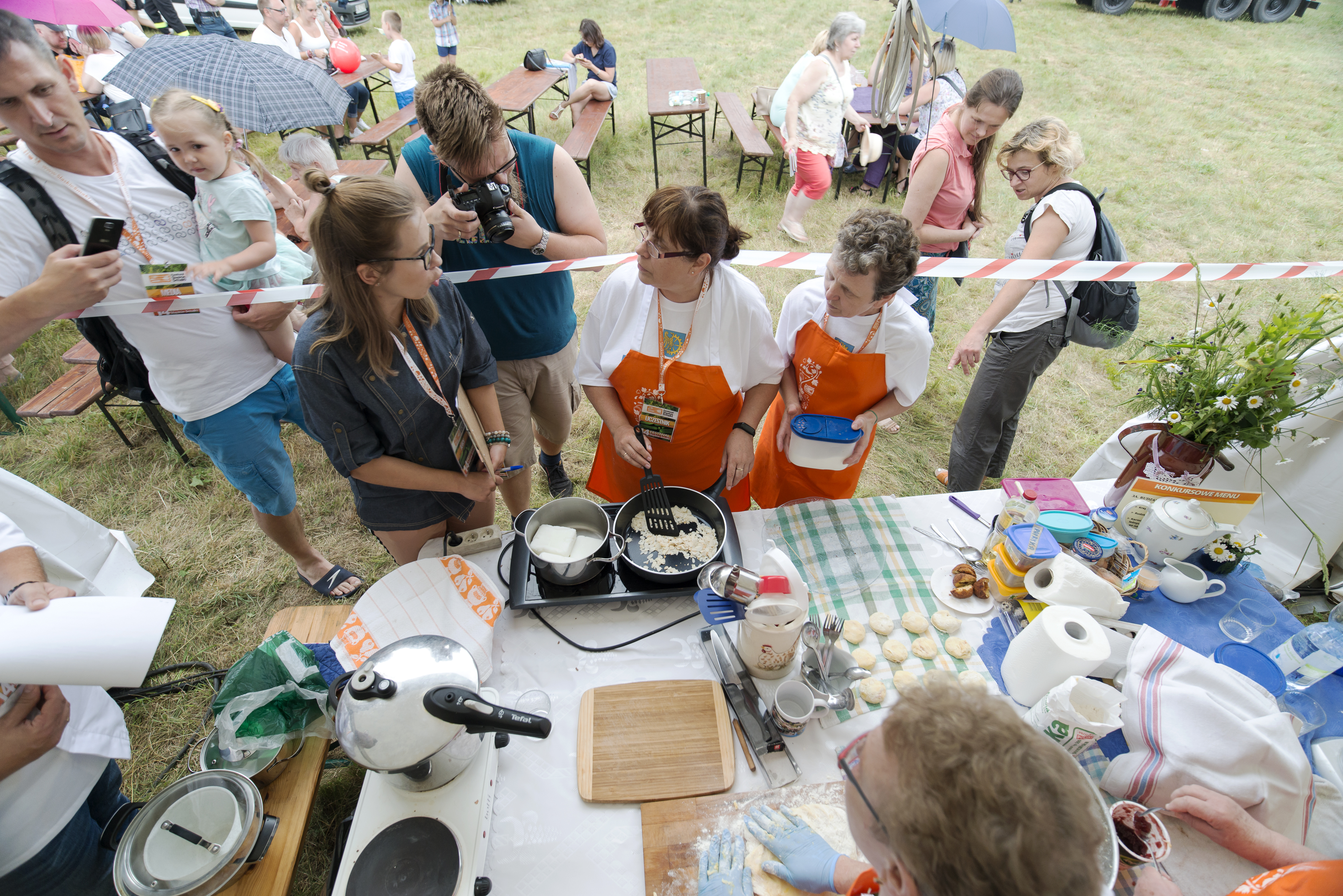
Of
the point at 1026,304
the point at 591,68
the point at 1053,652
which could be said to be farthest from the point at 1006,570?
the point at 591,68

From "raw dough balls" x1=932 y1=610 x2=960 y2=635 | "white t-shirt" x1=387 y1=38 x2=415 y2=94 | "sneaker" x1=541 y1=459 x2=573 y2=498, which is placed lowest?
"sneaker" x1=541 y1=459 x2=573 y2=498

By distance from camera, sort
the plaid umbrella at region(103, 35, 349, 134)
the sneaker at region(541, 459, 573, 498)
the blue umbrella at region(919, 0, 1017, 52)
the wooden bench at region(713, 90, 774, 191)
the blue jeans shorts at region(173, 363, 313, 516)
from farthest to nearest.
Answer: the wooden bench at region(713, 90, 774, 191), the blue umbrella at region(919, 0, 1017, 52), the plaid umbrella at region(103, 35, 349, 134), the sneaker at region(541, 459, 573, 498), the blue jeans shorts at region(173, 363, 313, 516)

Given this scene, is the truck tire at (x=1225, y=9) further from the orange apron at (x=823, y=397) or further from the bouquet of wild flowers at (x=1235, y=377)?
the orange apron at (x=823, y=397)

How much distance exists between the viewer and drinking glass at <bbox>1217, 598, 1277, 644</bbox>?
5.47ft

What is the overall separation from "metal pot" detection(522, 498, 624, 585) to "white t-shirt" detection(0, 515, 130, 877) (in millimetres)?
1092

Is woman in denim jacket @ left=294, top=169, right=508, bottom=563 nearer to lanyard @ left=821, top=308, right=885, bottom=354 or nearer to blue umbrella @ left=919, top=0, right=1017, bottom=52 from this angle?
lanyard @ left=821, top=308, right=885, bottom=354

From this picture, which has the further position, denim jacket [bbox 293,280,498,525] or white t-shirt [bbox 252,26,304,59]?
white t-shirt [bbox 252,26,304,59]

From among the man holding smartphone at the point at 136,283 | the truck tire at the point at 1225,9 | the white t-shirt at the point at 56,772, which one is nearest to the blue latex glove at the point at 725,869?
the white t-shirt at the point at 56,772

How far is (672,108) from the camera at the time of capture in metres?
6.49

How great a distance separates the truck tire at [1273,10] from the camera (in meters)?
13.4

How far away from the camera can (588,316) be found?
2170 mm

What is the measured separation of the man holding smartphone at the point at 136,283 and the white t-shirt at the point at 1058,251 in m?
3.22

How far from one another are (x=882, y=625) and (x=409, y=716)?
124cm

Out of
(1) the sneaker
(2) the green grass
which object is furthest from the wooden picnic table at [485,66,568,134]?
(1) the sneaker
